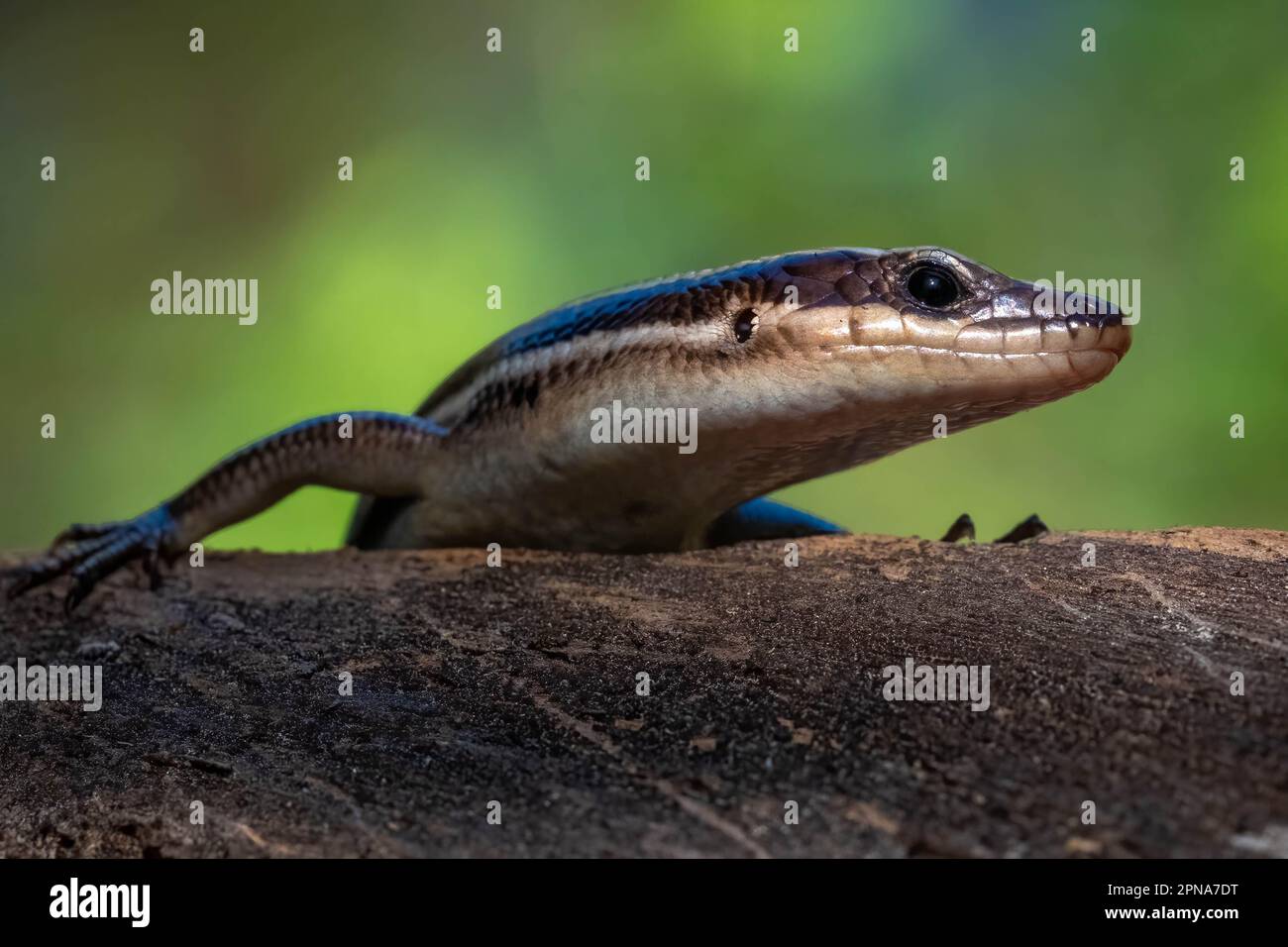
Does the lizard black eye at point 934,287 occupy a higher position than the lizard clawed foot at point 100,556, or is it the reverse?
the lizard black eye at point 934,287

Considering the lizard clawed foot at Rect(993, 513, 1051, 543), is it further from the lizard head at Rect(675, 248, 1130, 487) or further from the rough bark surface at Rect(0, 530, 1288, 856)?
the lizard head at Rect(675, 248, 1130, 487)

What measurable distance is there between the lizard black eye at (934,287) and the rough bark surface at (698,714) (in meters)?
0.74

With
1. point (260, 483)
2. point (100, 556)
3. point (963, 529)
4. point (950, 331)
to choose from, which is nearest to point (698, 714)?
point (950, 331)

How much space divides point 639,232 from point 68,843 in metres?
7.27

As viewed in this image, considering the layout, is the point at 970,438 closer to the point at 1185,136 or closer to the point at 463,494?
the point at 1185,136

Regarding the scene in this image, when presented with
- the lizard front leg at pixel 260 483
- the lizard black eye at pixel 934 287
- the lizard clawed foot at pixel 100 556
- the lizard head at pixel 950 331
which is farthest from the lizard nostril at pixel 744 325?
the lizard clawed foot at pixel 100 556

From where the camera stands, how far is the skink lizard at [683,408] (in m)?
3.00

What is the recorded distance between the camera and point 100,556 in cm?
390

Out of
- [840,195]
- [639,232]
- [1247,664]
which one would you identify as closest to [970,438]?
[840,195]

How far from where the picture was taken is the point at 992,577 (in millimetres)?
2795

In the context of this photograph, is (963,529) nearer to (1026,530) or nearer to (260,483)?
(1026,530)

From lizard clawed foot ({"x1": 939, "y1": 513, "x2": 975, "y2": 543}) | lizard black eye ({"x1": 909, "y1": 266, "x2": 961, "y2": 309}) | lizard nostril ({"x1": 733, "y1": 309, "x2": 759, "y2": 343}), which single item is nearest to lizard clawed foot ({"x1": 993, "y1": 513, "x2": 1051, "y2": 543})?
lizard clawed foot ({"x1": 939, "y1": 513, "x2": 975, "y2": 543})

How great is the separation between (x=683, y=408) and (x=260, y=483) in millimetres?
1907

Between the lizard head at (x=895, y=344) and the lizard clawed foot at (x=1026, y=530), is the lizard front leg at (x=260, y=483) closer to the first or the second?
the lizard head at (x=895, y=344)
